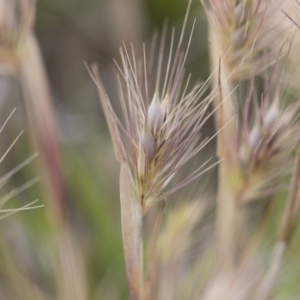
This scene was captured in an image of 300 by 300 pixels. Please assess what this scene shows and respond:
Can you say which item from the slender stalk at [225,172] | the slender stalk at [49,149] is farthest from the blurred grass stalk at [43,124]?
the slender stalk at [225,172]

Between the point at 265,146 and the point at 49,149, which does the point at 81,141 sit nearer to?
the point at 49,149

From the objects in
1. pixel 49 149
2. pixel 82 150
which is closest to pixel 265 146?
pixel 49 149

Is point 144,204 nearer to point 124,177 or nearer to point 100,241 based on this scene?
point 124,177

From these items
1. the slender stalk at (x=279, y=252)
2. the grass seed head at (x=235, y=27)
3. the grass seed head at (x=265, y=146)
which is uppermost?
the grass seed head at (x=235, y=27)

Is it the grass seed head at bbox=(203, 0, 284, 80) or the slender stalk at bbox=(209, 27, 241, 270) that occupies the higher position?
the grass seed head at bbox=(203, 0, 284, 80)

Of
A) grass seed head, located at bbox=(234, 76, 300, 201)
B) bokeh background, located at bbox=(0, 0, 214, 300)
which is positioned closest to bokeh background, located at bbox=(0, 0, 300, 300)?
bokeh background, located at bbox=(0, 0, 214, 300)

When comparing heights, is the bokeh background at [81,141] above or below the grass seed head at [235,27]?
below

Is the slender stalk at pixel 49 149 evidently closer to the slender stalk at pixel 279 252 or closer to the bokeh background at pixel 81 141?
the bokeh background at pixel 81 141

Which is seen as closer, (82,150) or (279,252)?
(279,252)

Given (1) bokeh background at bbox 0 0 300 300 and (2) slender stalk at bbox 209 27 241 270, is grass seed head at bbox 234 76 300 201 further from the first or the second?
(1) bokeh background at bbox 0 0 300 300
